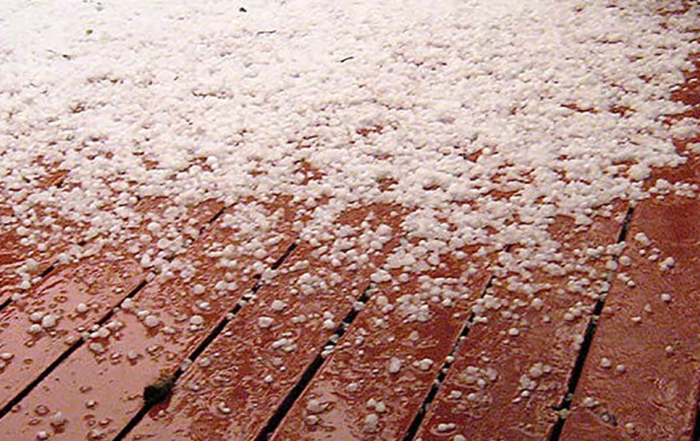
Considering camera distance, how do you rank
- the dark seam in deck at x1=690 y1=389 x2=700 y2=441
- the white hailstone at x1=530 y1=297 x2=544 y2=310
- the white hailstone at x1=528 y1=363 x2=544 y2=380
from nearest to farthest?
the dark seam in deck at x1=690 y1=389 x2=700 y2=441 → the white hailstone at x1=528 y1=363 x2=544 y2=380 → the white hailstone at x1=530 y1=297 x2=544 y2=310

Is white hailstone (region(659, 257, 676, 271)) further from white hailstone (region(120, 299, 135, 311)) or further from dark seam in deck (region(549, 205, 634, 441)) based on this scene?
white hailstone (region(120, 299, 135, 311))

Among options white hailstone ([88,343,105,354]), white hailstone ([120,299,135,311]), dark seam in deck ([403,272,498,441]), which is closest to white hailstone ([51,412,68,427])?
white hailstone ([88,343,105,354])

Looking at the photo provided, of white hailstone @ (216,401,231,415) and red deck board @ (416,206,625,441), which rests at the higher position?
white hailstone @ (216,401,231,415)

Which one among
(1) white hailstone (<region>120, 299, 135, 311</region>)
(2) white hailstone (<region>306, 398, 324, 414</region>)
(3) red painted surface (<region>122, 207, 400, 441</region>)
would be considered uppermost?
(1) white hailstone (<region>120, 299, 135, 311</region>)

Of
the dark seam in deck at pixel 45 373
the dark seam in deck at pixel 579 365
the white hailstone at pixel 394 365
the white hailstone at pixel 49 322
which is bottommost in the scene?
the dark seam in deck at pixel 579 365

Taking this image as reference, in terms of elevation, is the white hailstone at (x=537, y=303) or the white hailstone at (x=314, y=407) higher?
the white hailstone at (x=314, y=407)

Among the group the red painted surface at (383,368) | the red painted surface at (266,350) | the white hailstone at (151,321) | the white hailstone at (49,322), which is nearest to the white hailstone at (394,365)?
the red painted surface at (383,368)

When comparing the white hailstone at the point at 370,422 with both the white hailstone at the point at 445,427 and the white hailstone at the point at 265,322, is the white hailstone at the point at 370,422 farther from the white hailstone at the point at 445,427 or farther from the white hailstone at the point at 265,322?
the white hailstone at the point at 265,322

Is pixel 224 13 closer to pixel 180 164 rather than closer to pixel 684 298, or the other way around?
pixel 180 164
